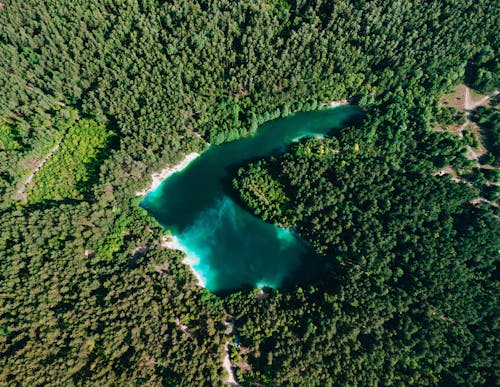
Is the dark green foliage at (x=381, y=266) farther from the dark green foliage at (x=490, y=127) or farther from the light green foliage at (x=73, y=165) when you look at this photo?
the light green foliage at (x=73, y=165)

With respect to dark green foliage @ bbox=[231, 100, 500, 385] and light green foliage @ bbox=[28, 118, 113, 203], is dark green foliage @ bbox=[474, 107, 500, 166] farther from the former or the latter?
light green foliage @ bbox=[28, 118, 113, 203]

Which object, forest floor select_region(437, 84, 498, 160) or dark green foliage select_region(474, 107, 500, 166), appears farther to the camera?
forest floor select_region(437, 84, 498, 160)

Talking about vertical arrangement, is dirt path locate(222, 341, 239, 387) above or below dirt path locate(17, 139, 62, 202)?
below

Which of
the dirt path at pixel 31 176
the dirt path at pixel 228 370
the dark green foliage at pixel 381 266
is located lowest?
the dirt path at pixel 228 370

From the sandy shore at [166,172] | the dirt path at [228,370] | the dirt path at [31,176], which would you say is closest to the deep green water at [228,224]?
the sandy shore at [166,172]

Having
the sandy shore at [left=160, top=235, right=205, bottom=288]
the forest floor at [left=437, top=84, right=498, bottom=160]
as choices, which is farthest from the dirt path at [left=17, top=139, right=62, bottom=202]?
the forest floor at [left=437, top=84, right=498, bottom=160]

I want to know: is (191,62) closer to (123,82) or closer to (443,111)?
(123,82)

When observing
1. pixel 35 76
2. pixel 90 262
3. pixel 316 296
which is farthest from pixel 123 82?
pixel 316 296

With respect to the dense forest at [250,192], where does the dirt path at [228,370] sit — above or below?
below
